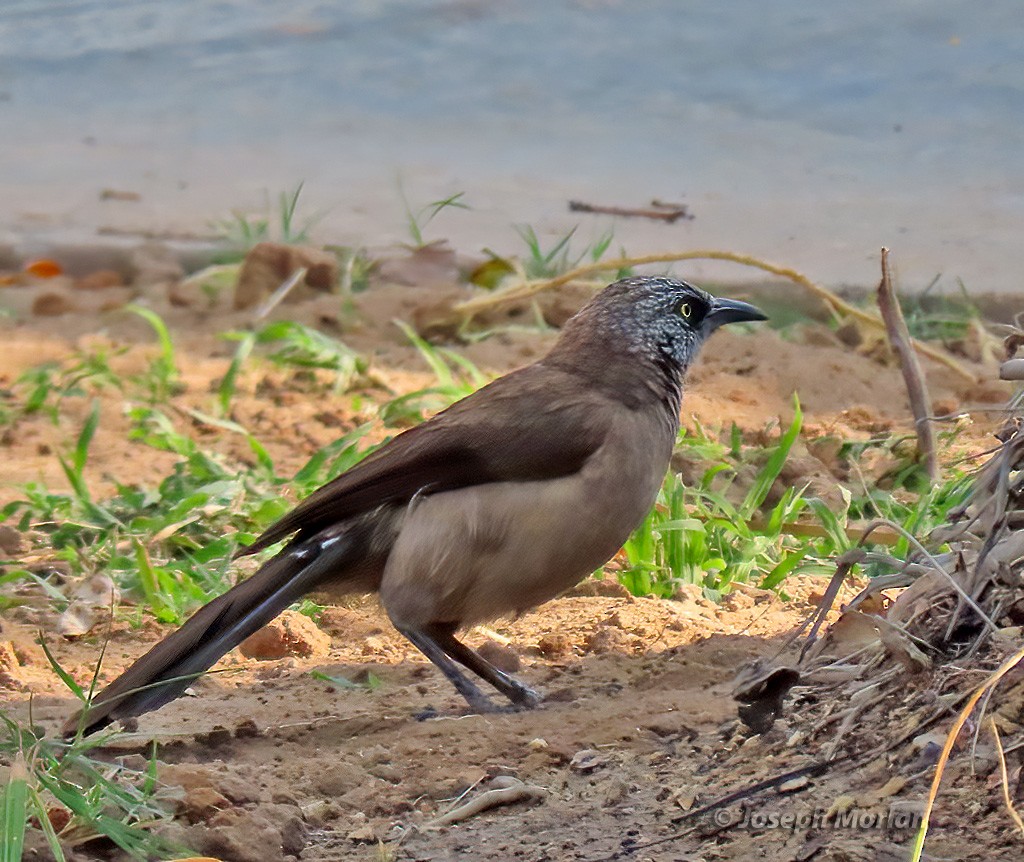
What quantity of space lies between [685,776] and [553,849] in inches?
14.1

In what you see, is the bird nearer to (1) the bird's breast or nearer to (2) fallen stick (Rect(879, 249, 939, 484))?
(1) the bird's breast

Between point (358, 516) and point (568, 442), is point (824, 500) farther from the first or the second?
point (358, 516)

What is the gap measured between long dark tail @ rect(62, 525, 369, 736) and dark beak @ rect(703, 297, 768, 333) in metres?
1.34

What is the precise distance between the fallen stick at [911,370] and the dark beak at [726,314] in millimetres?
384

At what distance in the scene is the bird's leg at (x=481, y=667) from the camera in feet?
12.8

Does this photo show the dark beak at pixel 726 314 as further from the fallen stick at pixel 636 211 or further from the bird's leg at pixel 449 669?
the fallen stick at pixel 636 211

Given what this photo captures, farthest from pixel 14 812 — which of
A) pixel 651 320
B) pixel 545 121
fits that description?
pixel 545 121

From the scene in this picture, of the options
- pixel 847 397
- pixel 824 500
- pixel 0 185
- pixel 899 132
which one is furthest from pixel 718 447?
pixel 0 185

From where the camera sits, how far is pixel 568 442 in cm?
405

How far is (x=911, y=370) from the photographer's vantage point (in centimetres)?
497

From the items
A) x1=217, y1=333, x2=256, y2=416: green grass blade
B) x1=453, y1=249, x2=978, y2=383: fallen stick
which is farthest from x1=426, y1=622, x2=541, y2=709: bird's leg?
x1=217, y1=333, x2=256, y2=416: green grass blade

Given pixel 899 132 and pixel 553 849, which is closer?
pixel 553 849

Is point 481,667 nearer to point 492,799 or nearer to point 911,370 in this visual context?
point 492,799

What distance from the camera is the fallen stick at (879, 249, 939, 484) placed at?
473 cm
